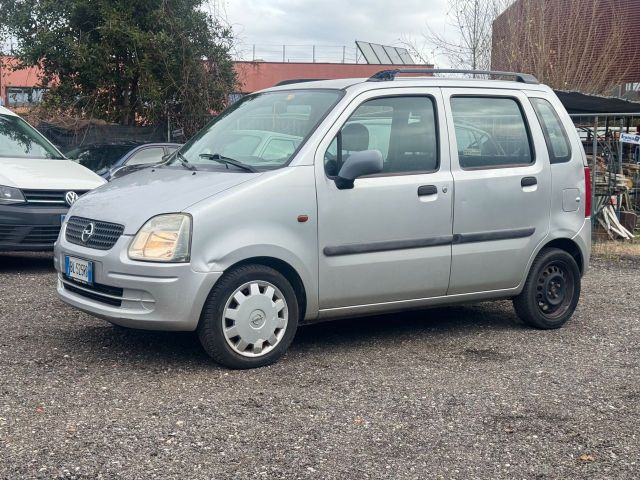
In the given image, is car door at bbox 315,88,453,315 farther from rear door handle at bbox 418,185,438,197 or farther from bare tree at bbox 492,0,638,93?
bare tree at bbox 492,0,638,93

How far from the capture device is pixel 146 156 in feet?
40.8

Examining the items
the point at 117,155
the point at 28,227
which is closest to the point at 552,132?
the point at 28,227

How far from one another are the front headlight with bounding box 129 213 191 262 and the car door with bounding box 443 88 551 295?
6.77 feet

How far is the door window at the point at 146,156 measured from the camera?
40.2ft

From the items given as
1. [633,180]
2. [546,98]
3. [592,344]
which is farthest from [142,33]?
[592,344]

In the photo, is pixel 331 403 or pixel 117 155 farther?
pixel 117 155

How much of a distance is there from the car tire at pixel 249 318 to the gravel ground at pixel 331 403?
12 centimetres

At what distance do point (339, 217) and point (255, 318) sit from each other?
0.89 m

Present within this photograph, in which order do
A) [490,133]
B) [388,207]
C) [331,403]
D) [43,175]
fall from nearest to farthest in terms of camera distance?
[331,403]
[388,207]
[490,133]
[43,175]

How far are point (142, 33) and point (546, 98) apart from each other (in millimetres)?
10978

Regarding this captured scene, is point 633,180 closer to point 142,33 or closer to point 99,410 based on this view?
point 142,33

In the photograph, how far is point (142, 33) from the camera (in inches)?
648

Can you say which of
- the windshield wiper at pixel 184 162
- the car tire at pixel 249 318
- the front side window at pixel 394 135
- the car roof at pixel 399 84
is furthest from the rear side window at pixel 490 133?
the windshield wiper at pixel 184 162

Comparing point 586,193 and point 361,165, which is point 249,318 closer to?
point 361,165
